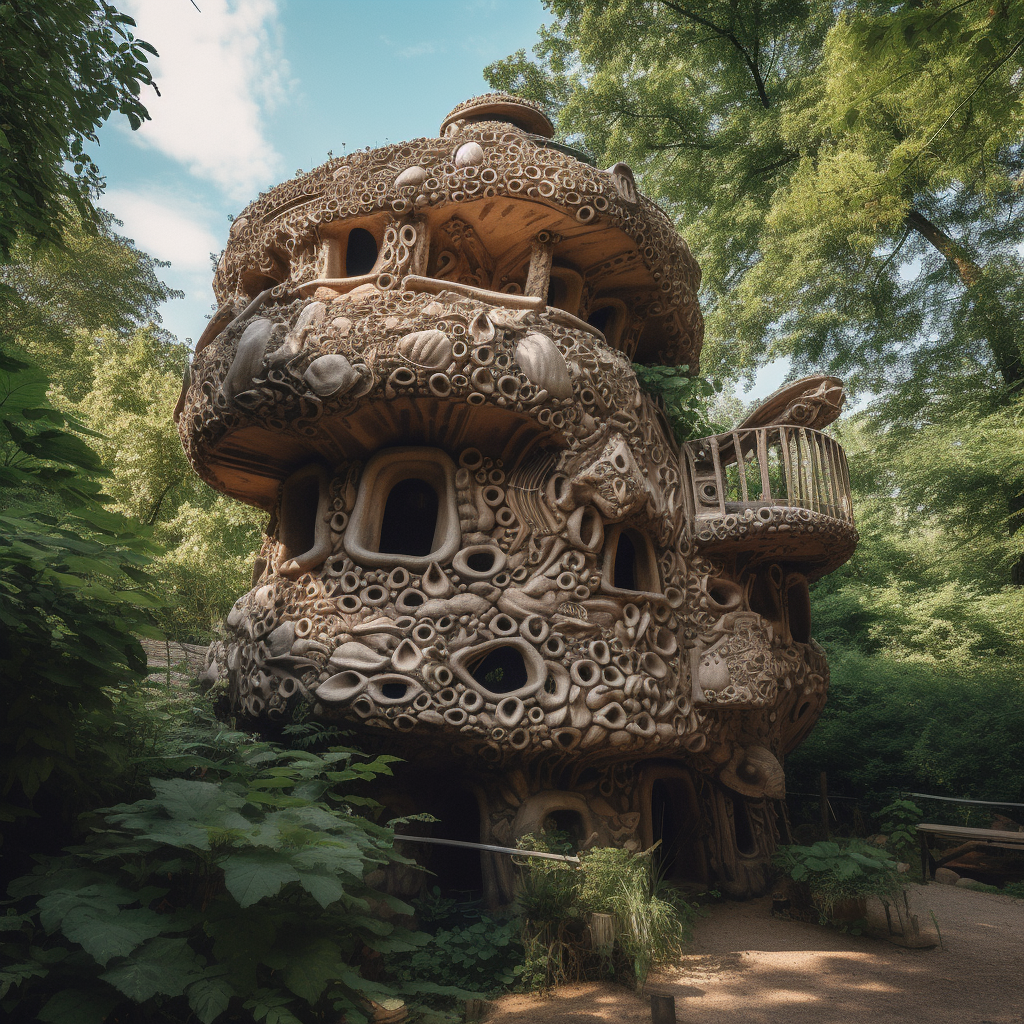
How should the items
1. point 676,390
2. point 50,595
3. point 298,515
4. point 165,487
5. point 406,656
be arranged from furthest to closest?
point 165,487
point 676,390
point 298,515
point 406,656
point 50,595

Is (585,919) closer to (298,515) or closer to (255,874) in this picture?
(255,874)

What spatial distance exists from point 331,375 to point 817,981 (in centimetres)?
677

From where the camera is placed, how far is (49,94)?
4496 mm

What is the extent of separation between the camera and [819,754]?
1334 cm

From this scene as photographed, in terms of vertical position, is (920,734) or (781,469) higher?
(781,469)

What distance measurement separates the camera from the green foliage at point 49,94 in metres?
4.23

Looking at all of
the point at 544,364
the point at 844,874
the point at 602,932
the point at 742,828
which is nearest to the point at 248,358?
the point at 544,364

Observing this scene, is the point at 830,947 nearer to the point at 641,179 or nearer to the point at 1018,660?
the point at 1018,660

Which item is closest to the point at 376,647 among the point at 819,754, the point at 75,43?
the point at 75,43

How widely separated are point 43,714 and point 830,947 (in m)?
7.13

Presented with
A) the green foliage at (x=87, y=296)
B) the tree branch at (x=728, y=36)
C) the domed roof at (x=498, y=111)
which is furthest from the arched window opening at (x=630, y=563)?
the green foliage at (x=87, y=296)

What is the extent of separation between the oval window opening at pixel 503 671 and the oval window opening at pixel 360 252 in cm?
497

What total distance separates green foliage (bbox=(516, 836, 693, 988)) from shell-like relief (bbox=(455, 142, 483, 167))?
6954 mm

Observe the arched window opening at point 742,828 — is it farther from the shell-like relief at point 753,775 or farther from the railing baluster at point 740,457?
the railing baluster at point 740,457
